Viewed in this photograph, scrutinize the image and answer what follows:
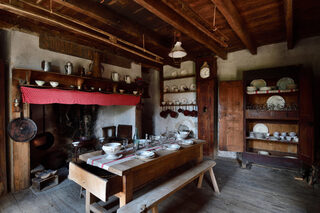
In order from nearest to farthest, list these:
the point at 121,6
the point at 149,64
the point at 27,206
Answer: the point at 27,206 → the point at 121,6 → the point at 149,64

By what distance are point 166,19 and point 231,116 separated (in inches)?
120

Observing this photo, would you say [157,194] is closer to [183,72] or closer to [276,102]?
[276,102]

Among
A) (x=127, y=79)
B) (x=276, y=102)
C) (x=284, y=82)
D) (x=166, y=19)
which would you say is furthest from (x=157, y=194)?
(x=284, y=82)

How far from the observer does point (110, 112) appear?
17.1ft

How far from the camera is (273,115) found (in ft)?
12.2

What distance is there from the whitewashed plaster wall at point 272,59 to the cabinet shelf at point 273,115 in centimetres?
79

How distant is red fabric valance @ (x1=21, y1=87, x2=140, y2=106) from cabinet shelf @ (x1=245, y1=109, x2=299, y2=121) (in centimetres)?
333

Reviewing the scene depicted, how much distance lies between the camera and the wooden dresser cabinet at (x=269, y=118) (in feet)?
11.0

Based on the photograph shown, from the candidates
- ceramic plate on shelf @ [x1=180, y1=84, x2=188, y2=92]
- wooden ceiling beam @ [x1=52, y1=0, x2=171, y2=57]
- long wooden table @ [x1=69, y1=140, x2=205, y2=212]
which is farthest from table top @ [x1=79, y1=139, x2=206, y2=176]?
ceramic plate on shelf @ [x1=180, y1=84, x2=188, y2=92]

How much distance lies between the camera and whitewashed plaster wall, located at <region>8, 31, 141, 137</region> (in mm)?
2918

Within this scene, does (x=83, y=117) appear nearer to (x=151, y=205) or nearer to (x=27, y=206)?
(x=27, y=206)

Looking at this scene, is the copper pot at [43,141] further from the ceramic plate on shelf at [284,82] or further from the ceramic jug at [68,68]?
the ceramic plate on shelf at [284,82]

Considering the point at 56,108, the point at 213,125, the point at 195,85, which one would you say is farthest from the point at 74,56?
the point at 213,125

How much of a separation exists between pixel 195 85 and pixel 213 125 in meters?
1.49
